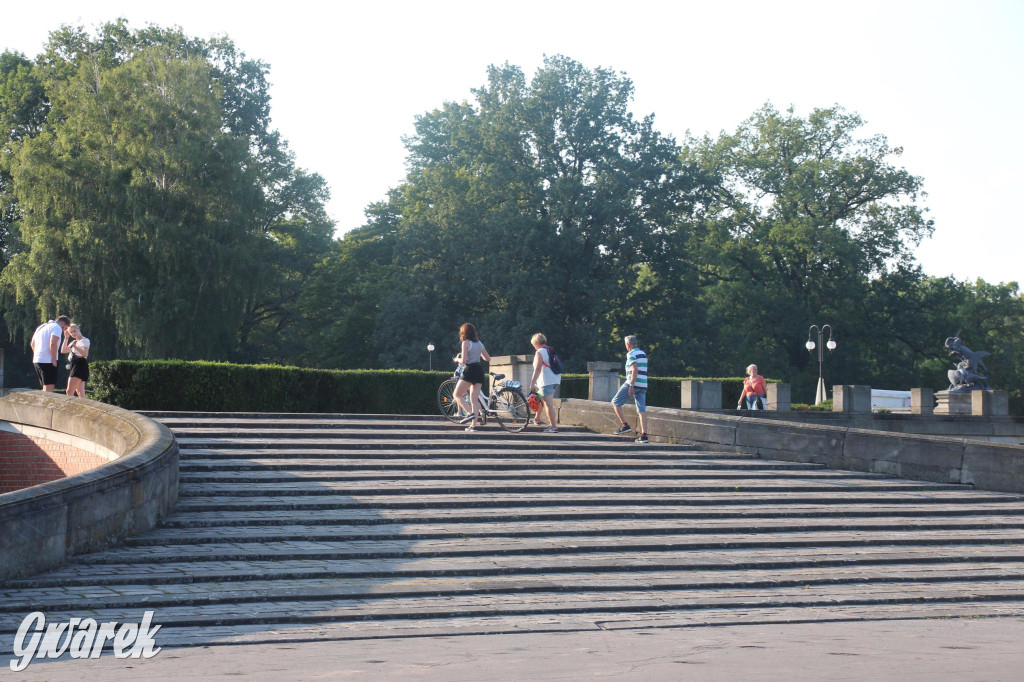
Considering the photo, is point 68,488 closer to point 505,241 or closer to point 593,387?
point 593,387

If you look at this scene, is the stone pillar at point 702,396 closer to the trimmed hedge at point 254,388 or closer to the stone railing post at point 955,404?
the trimmed hedge at point 254,388

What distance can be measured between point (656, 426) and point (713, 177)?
34524 mm

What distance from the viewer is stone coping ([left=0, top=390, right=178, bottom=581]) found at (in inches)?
313

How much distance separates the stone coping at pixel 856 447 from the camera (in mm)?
13898

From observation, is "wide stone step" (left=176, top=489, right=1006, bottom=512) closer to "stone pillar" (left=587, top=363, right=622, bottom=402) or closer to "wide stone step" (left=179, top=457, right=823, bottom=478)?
"wide stone step" (left=179, top=457, right=823, bottom=478)

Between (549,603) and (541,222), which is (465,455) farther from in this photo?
(541,222)

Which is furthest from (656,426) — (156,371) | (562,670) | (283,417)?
(562,670)

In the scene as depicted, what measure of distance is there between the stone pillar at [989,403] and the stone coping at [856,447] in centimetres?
1584

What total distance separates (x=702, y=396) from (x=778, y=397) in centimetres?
383

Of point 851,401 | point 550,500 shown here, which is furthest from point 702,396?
point 550,500

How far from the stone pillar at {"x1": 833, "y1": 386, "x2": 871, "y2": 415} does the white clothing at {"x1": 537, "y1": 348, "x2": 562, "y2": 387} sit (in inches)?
563

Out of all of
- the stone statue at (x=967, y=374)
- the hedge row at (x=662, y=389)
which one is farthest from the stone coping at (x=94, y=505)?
the stone statue at (x=967, y=374)

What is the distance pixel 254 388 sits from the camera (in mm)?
19203

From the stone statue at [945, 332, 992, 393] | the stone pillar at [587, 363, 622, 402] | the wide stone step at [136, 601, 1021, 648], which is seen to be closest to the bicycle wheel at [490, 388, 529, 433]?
the stone pillar at [587, 363, 622, 402]
